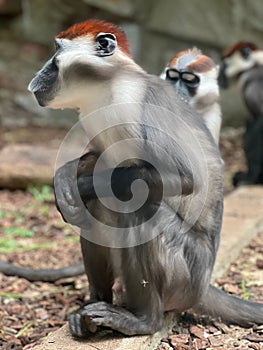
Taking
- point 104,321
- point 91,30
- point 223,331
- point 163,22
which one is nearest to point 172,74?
A: point 91,30

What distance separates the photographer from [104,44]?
2.52 meters

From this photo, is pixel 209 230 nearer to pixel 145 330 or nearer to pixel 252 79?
pixel 145 330

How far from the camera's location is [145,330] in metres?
2.59

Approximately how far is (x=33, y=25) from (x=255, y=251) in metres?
5.42

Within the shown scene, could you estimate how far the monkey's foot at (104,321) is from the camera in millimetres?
2551

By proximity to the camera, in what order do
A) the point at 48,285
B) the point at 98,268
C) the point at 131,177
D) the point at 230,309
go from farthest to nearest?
1. the point at 48,285
2. the point at 230,309
3. the point at 98,268
4. the point at 131,177

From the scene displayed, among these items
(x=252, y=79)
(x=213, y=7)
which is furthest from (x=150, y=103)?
(x=213, y=7)

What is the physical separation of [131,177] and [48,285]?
1338 mm

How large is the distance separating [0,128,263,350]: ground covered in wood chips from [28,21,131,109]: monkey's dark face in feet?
3.52

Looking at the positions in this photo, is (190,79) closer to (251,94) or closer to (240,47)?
(251,94)

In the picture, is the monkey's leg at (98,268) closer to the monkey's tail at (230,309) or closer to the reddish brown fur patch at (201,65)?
the monkey's tail at (230,309)

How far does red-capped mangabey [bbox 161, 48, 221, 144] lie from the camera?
3725 millimetres

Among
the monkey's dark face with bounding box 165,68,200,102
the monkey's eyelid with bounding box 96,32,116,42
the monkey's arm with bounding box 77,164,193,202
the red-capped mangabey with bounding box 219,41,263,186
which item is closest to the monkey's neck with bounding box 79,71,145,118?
the monkey's eyelid with bounding box 96,32,116,42

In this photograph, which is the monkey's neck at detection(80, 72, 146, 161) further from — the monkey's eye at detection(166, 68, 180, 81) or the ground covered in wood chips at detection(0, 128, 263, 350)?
the monkey's eye at detection(166, 68, 180, 81)
